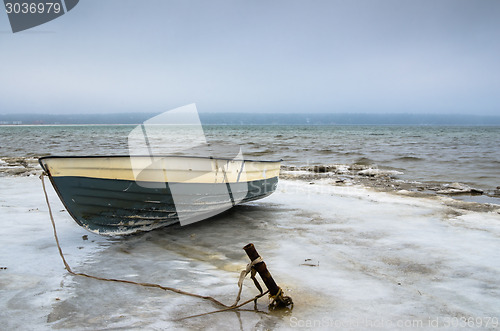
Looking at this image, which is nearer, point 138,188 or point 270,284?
A: point 270,284

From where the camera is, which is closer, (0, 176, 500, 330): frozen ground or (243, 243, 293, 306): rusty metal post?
(0, 176, 500, 330): frozen ground

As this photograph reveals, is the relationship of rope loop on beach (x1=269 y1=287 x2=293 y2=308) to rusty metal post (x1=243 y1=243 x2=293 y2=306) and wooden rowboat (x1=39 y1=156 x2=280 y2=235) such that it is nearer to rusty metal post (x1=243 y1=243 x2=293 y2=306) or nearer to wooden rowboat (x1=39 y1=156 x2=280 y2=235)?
rusty metal post (x1=243 y1=243 x2=293 y2=306)

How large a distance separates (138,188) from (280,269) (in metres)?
2.01

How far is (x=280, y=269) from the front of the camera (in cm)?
388

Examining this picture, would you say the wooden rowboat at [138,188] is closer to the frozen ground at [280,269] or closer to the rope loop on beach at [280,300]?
the frozen ground at [280,269]

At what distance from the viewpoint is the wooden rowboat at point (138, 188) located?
442 centimetres

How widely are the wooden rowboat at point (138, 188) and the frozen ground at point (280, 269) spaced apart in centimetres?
27

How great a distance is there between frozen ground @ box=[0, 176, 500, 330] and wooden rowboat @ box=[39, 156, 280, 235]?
10.6 inches

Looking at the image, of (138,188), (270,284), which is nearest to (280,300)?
(270,284)

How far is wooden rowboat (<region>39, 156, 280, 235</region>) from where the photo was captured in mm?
4422

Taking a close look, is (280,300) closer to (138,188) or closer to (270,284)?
(270,284)

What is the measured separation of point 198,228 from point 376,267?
8.54 feet

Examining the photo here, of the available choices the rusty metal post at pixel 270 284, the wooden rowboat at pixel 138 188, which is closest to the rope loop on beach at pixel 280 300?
the rusty metal post at pixel 270 284

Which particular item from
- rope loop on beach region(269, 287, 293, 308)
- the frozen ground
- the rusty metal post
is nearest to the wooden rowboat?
the frozen ground
